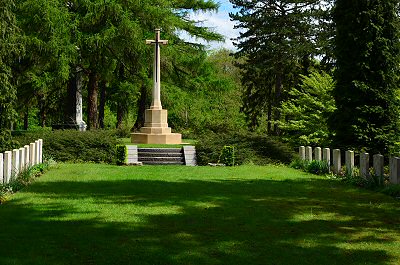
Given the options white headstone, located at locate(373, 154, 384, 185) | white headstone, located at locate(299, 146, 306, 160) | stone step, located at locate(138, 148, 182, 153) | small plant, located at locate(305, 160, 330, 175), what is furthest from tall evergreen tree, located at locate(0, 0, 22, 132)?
A: white headstone, located at locate(373, 154, 384, 185)

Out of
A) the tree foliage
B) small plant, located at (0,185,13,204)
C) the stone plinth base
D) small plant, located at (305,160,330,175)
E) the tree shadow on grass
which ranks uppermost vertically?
the tree foliage

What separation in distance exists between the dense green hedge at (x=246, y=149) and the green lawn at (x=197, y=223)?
6.66 m

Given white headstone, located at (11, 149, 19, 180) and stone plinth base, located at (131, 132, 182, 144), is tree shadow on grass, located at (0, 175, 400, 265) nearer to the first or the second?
white headstone, located at (11, 149, 19, 180)

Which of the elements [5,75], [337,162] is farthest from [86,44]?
[337,162]

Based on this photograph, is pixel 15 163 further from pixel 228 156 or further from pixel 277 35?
pixel 277 35

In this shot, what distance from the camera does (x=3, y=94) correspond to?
16953 mm

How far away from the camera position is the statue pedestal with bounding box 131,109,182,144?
86.5ft

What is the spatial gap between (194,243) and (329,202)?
457 cm

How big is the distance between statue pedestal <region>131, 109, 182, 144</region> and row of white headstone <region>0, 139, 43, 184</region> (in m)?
9.87

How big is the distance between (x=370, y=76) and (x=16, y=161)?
10.8 metres

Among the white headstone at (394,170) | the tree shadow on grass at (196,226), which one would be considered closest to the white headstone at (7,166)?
the tree shadow on grass at (196,226)

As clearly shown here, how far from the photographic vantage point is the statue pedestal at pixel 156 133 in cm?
2636

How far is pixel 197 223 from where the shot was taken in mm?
8102

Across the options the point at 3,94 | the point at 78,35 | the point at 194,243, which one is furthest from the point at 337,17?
the point at 78,35
